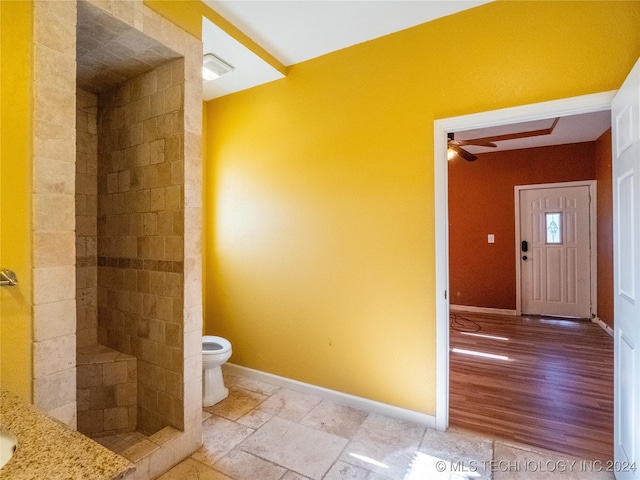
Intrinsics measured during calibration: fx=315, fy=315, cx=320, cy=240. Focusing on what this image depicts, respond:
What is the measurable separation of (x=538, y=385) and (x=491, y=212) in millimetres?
3213

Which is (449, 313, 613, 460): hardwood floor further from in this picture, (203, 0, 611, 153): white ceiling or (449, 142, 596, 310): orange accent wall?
(203, 0, 611, 153): white ceiling

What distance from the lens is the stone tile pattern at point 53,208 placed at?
4.36 feet

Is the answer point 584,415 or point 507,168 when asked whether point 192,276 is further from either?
point 507,168

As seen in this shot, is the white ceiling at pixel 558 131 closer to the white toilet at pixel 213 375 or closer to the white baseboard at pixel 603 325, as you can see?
the white baseboard at pixel 603 325

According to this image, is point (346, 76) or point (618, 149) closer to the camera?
point (618, 149)

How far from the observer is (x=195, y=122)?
196 cm

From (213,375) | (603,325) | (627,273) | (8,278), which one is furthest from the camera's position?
(603,325)

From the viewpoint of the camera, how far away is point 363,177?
7.84ft

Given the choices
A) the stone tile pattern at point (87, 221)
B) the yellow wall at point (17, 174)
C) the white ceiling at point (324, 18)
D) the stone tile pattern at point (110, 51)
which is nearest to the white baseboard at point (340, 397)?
the stone tile pattern at point (87, 221)

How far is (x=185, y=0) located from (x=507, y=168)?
16.5ft

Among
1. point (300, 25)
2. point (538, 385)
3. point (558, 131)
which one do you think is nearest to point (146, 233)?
point (300, 25)

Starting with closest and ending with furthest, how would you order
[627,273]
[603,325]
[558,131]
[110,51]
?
[627,273] < [110,51] < [558,131] < [603,325]

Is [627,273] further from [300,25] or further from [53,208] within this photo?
[53,208]

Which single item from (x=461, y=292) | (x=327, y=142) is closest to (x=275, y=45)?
(x=327, y=142)
